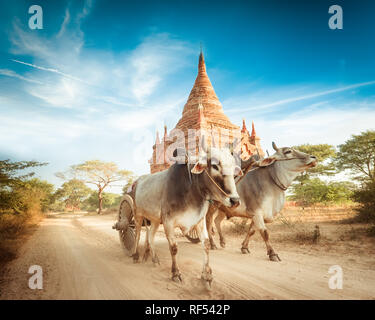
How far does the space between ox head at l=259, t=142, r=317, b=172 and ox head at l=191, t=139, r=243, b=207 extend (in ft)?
6.78

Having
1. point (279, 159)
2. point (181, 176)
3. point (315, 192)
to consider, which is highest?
point (279, 159)

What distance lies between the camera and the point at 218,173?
8.32 feet

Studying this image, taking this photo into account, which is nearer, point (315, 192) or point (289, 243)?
point (289, 243)

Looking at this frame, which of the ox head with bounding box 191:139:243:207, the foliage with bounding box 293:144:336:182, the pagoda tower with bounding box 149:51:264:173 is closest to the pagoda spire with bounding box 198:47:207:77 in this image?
the pagoda tower with bounding box 149:51:264:173

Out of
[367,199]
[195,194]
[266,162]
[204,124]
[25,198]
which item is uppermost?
[204,124]

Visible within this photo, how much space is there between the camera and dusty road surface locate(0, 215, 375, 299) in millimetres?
2438

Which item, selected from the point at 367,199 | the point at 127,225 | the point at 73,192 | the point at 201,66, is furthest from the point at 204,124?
the point at 73,192

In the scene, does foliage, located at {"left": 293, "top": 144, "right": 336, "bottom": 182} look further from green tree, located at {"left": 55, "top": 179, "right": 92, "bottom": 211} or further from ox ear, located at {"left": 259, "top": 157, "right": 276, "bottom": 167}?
green tree, located at {"left": 55, "top": 179, "right": 92, "bottom": 211}

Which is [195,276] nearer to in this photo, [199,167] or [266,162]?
[199,167]

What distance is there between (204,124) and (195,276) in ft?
51.2
